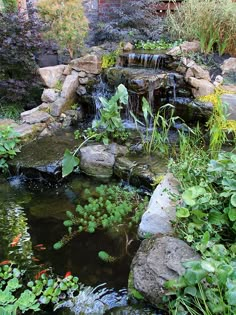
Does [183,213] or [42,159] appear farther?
[42,159]

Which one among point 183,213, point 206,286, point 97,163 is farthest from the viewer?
point 97,163

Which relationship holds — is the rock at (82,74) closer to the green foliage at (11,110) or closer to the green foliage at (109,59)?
the green foliage at (109,59)

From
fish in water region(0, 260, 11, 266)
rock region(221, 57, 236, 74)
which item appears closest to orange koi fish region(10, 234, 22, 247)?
fish in water region(0, 260, 11, 266)

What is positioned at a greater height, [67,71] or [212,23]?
[212,23]

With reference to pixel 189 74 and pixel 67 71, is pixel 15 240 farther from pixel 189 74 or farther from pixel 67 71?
pixel 189 74

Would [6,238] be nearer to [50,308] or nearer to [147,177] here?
[50,308]

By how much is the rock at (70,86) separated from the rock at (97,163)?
1.71 metres

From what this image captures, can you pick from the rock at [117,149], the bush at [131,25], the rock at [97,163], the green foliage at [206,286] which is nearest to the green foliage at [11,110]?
the rock at [97,163]

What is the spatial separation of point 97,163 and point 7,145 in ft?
4.05

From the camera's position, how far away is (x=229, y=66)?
5141 millimetres

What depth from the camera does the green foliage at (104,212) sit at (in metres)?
2.98

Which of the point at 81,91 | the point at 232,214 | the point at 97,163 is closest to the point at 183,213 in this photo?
the point at 232,214

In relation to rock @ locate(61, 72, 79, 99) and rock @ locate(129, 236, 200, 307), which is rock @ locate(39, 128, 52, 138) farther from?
rock @ locate(129, 236, 200, 307)

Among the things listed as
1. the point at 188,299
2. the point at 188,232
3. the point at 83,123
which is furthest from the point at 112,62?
the point at 188,299
